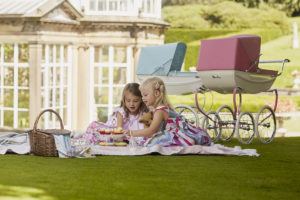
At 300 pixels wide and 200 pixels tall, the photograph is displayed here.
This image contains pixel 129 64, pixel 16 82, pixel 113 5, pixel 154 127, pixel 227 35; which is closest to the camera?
pixel 154 127

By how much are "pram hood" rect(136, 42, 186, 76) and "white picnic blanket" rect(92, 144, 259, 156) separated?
232cm

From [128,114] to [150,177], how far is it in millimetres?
1981

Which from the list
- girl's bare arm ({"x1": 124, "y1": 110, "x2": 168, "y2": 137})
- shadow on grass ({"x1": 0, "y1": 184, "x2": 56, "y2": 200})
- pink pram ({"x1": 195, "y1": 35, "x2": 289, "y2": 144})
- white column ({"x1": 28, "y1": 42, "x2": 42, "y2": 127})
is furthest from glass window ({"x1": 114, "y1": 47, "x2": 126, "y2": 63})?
shadow on grass ({"x1": 0, "y1": 184, "x2": 56, "y2": 200})

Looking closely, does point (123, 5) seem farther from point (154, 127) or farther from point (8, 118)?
point (154, 127)

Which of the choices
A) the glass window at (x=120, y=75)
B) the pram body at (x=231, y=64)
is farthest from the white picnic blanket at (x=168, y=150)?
the glass window at (x=120, y=75)

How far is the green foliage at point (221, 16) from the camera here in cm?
3391

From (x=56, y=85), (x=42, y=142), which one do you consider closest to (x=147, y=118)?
(x=42, y=142)

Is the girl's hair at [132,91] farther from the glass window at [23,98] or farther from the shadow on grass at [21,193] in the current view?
the glass window at [23,98]

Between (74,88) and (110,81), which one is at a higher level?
(110,81)

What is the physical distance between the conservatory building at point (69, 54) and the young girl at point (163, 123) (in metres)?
8.37

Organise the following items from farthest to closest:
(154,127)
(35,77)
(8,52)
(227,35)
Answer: (227,35)
(8,52)
(35,77)
(154,127)

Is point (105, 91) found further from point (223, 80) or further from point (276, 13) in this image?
point (276, 13)

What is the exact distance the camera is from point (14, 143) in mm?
6789

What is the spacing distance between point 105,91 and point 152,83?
10.2m
